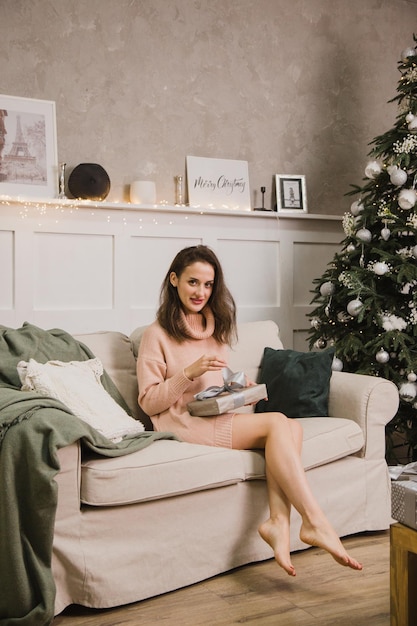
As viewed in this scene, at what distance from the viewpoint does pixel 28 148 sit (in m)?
3.83

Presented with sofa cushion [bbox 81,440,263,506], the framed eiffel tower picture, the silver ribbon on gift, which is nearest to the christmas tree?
the silver ribbon on gift

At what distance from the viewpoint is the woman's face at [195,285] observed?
287 centimetres

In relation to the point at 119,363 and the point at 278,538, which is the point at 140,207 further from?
the point at 278,538

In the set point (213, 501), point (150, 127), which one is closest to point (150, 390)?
point (213, 501)

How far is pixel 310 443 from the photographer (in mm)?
2703

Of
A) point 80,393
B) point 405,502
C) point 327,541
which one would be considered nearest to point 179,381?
point 80,393

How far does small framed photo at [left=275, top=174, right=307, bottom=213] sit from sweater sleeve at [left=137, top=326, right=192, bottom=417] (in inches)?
78.4

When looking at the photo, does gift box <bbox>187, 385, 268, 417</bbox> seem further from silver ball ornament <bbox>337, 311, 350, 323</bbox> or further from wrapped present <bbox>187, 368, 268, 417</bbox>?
silver ball ornament <bbox>337, 311, 350, 323</bbox>

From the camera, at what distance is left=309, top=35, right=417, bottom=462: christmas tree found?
3.69 m

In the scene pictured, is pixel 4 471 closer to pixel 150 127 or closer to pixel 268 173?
pixel 150 127

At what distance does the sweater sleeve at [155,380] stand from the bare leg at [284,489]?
25 cm

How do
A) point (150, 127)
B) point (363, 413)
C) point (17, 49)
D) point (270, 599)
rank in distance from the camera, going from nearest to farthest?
point (270, 599)
point (363, 413)
point (17, 49)
point (150, 127)

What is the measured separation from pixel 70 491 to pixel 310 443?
3.13ft

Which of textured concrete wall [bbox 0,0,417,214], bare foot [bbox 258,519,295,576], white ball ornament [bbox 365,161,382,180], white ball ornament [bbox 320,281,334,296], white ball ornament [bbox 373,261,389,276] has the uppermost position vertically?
textured concrete wall [bbox 0,0,417,214]
